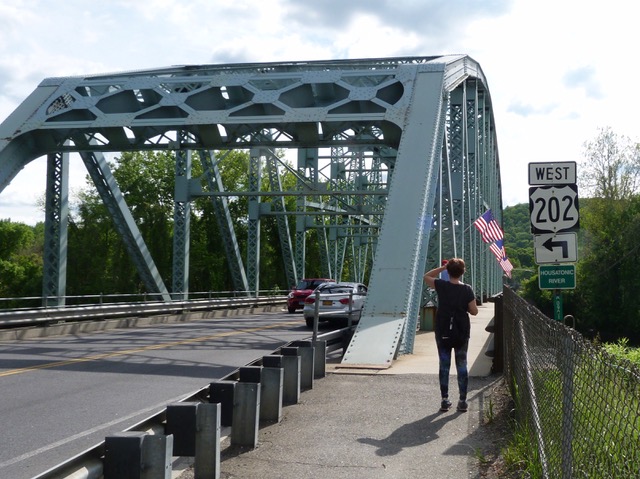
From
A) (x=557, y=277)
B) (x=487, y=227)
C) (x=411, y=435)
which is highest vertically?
(x=487, y=227)

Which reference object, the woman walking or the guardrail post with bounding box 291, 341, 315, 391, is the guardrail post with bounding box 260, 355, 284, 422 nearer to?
the woman walking

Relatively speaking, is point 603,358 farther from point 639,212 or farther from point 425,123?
point 639,212

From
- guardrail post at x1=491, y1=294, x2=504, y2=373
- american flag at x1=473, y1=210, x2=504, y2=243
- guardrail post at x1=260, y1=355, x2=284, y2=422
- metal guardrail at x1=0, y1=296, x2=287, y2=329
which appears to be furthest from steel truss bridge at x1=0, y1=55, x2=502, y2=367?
guardrail post at x1=260, y1=355, x2=284, y2=422

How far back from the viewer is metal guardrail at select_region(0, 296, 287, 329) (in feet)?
63.5

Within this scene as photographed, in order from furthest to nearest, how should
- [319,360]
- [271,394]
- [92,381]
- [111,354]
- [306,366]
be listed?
[111,354] → [92,381] → [319,360] → [306,366] → [271,394]

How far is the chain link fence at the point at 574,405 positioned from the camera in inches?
158

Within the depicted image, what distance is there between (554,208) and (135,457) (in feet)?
25.6

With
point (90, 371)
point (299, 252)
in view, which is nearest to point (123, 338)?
point (90, 371)

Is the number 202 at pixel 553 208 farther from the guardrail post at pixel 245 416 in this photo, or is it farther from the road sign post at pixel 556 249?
the guardrail post at pixel 245 416

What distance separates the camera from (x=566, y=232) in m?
11.1

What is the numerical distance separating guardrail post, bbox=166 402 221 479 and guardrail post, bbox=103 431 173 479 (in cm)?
105

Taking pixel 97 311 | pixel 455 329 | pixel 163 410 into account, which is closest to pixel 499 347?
pixel 455 329

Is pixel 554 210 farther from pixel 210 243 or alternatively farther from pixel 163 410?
pixel 210 243

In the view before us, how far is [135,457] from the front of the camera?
485cm
